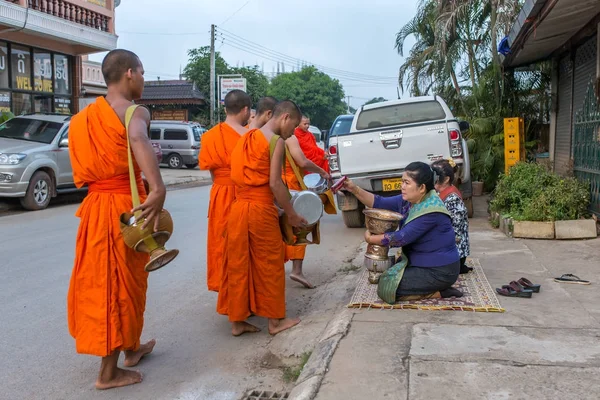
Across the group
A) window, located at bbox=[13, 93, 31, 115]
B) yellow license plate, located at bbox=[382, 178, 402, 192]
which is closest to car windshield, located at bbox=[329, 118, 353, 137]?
yellow license plate, located at bbox=[382, 178, 402, 192]

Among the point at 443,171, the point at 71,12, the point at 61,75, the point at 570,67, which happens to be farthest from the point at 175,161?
the point at 443,171

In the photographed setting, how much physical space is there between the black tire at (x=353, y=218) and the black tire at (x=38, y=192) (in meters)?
5.87

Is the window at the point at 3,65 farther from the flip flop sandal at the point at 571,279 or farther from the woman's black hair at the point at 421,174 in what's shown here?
the flip flop sandal at the point at 571,279

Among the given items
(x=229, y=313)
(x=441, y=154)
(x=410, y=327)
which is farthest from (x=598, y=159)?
(x=229, y=313)

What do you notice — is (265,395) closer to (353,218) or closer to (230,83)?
(353,218)

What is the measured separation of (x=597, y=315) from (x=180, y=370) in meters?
2.88

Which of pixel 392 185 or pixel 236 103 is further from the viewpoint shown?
pixel 392 185

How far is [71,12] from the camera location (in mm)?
18922

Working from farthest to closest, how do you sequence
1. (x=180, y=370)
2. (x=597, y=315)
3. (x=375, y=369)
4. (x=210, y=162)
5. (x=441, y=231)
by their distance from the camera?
(x=210, y=162) → (x=441, y=231) → (x=597, y=315) → (x=180, y=370) → (x=375, y=369)

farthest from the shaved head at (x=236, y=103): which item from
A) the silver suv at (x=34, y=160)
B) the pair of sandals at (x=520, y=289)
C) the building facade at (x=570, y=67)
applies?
the silver suv at (x=34, y=160)

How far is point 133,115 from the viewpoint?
3.48 m

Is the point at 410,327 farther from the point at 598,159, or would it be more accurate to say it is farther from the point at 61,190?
the point at 61,190

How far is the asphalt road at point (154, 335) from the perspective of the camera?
3.74 metres

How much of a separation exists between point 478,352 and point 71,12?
1846 centimetres
